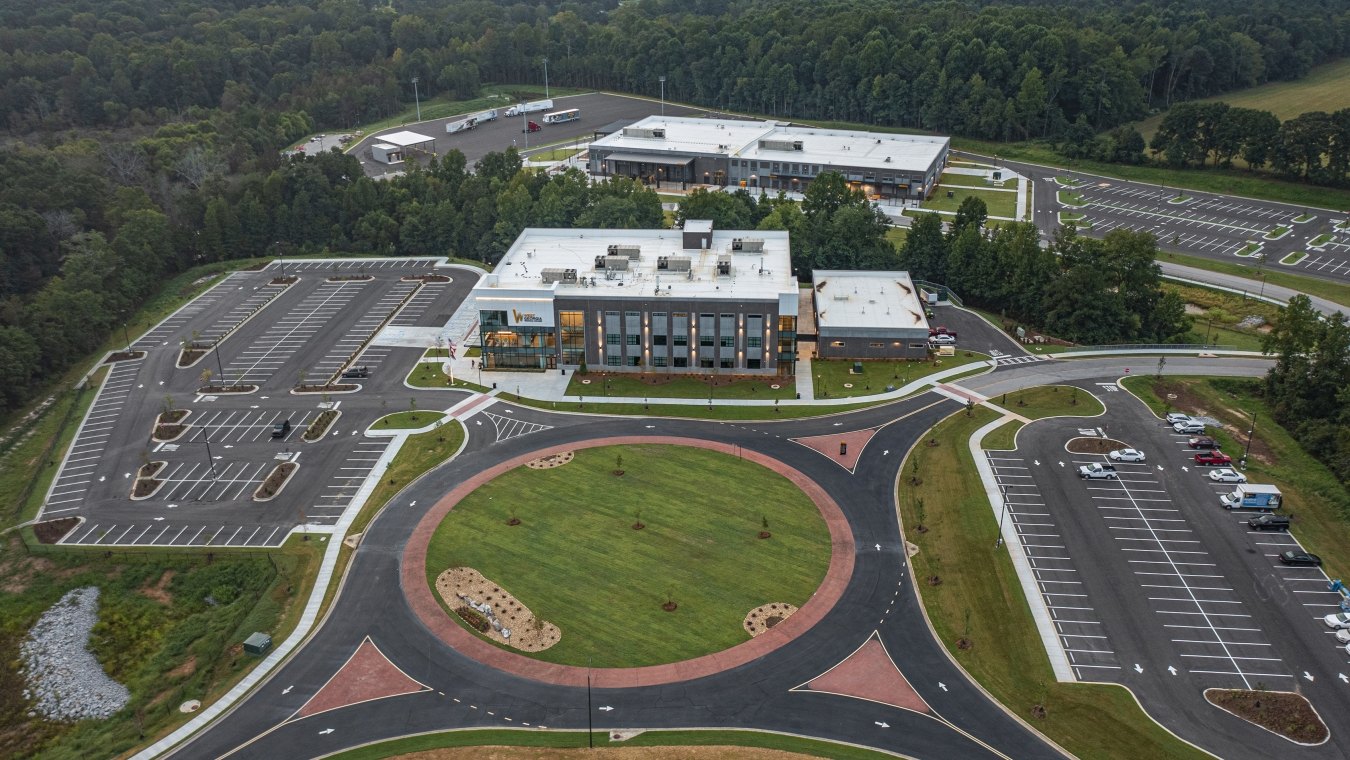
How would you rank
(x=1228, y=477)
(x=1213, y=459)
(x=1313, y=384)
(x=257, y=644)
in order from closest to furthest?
(x=257, y=644) < (x=1228, y=477) < (x=1213, y=459) < (x=1313, y=384)

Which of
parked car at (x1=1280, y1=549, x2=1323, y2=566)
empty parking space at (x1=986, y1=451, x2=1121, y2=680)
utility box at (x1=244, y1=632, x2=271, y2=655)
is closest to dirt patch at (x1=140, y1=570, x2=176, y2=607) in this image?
utility box at (x1=244, y1=632, x2=271, y2=655)

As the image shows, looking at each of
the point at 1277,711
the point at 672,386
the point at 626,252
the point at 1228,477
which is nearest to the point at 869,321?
the point at 672,386

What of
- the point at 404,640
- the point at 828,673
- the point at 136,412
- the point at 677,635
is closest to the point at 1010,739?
the point at 828,673

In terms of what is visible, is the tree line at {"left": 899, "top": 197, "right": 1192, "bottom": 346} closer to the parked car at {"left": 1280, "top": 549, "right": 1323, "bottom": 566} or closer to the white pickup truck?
the white pickup truck

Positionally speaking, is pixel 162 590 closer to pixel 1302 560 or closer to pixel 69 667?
pixel 69 667

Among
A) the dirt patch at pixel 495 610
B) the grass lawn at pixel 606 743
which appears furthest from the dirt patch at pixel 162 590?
the grass lawn at pixel 606 743

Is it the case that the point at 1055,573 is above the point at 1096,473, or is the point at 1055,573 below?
below

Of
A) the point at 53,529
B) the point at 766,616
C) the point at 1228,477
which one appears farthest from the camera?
the point at 1228,477

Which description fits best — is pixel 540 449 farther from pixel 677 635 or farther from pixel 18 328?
pixel 18 328
